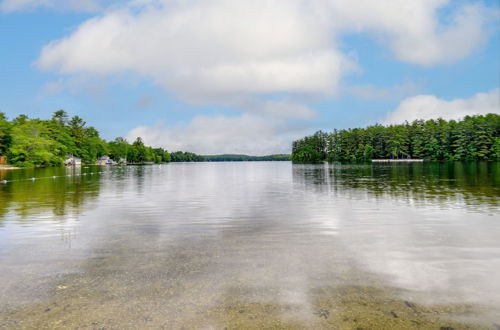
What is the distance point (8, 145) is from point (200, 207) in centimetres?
11763

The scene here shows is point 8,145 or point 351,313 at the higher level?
point 8,145

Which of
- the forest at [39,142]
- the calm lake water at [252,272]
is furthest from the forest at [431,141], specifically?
the calm lake water at [252,272]

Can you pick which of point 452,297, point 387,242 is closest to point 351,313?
point 452,297

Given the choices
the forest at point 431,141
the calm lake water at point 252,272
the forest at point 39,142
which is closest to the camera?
the calm lake water at point 252,272

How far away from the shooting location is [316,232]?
1282 cm

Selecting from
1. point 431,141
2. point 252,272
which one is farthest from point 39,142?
point 431,141

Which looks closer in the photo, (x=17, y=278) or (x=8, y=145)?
(x=17, y=278)

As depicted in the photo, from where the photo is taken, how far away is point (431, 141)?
154m

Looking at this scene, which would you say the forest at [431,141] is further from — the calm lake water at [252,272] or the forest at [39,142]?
the calm lake water at [252,272]

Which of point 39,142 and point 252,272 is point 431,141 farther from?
point 252,272

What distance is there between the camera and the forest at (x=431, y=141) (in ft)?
466

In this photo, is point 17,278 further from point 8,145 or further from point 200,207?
point 8,145

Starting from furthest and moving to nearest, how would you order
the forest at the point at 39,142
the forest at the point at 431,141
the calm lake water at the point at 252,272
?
the forest at the point at 431,141, the forest at the point at 39,142, the calm lake water at the point at 252,272

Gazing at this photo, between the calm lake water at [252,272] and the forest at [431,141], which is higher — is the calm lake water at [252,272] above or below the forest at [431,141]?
below
